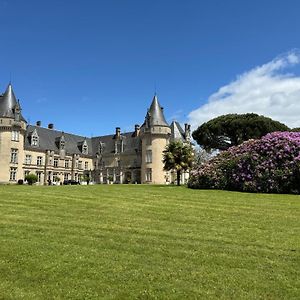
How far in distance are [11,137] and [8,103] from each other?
5362mm

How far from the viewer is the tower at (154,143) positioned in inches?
2554

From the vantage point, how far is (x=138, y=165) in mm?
71500

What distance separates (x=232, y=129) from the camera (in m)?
53.9

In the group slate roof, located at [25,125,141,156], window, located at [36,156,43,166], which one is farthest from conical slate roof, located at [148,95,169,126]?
window, located at [36,156,43,166]

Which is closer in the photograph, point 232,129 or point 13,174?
point 232,129

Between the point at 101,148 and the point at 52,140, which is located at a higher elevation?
the point at 52,140

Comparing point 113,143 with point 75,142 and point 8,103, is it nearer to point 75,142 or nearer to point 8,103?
point 75,142

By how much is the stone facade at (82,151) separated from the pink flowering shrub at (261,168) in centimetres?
3874

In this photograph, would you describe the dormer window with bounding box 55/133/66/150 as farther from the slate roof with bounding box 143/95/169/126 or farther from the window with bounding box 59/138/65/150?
the slate roof with bounding box 143/95/169/126

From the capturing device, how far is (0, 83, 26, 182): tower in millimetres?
60000

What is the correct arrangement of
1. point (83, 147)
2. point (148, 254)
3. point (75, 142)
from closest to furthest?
point (148, 254), point (83, 147), point (75, 142)

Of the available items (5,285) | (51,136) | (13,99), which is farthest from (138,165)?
(5,285)

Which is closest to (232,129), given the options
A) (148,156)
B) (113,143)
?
(148,156)

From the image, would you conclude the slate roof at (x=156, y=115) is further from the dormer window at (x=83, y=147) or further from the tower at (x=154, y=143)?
the dormer window at (x=83, y=147)
